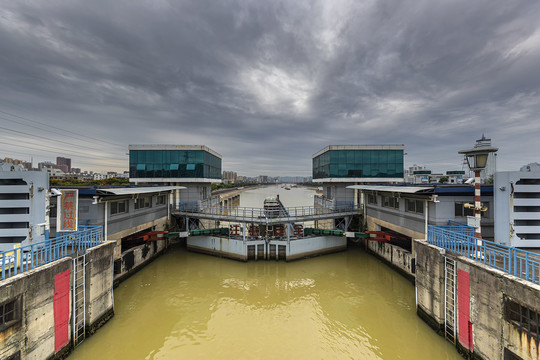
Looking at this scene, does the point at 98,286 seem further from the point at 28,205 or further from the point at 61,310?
the point at 28,205

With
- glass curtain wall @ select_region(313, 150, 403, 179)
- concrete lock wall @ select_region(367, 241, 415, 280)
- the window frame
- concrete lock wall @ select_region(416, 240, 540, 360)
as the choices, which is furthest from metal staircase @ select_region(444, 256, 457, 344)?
the window frame

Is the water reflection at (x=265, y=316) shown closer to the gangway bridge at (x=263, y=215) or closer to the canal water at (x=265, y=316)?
the canal water at (x=265, y=316)

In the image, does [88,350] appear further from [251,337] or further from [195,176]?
[195,176]

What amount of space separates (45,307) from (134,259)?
9566 millimetres

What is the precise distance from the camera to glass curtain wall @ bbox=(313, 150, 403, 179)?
28.0m

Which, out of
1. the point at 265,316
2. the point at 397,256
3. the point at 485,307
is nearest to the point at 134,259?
the point at 265,316

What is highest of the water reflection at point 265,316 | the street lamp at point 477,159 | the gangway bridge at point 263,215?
the street lamp at point 477,159

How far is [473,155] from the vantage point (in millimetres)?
9938

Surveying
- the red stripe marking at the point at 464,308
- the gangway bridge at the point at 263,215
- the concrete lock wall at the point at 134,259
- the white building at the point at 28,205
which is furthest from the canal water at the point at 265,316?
the white building at the point at 28,205

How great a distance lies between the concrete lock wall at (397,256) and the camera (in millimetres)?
16000

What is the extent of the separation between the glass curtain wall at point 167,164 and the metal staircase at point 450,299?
24642 mm

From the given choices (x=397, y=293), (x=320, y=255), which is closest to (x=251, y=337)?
(x=397, y=293)

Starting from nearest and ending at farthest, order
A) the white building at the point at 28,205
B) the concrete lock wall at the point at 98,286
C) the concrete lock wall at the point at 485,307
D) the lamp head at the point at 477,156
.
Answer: the concrete lock wall at the point at 485,307 → the lamp head at the point at 477,156 → the concrete lock wall at the point at 98,286 → the white building at the point at 28,205

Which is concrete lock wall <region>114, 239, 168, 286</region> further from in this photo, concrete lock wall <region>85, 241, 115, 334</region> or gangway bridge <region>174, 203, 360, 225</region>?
concrete lock wall <region>85, 241, 115, 334</region>
